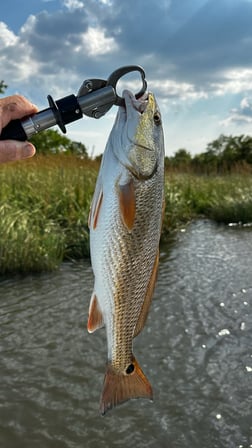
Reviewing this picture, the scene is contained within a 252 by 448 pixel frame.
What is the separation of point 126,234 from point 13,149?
52cm

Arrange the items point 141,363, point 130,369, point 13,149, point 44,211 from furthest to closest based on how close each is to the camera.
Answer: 1. point 44,211
2. point 141,363
3. point 130,369
4. point 13,149

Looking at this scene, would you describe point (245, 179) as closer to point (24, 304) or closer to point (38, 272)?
point (38, 272)

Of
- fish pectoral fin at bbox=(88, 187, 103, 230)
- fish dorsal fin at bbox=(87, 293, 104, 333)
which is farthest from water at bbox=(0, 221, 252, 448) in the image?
fish pectoral fin at bbox=(88, 187, 103, 230)

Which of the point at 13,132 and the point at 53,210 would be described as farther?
the point at 53,210

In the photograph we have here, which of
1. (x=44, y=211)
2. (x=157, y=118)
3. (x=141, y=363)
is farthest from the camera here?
(x=44, y=211)

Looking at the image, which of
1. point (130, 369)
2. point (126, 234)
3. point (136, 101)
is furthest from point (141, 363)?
point (136, 101)

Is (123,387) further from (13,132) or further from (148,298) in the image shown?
(13,132)

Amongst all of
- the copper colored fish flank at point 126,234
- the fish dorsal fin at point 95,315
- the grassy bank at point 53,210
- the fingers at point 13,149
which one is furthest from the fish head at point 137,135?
the grassy bank at point 53,210

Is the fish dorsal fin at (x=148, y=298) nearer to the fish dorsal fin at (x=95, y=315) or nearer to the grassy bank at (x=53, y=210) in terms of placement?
the fish dorsal fin at (x=95, y=315)

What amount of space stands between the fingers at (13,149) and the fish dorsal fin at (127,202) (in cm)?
37

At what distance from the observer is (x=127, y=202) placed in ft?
6.39

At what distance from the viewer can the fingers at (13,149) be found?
1.93 m

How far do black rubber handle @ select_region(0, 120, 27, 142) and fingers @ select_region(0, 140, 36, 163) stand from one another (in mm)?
21

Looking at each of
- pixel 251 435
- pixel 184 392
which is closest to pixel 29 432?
pixel 184 392
